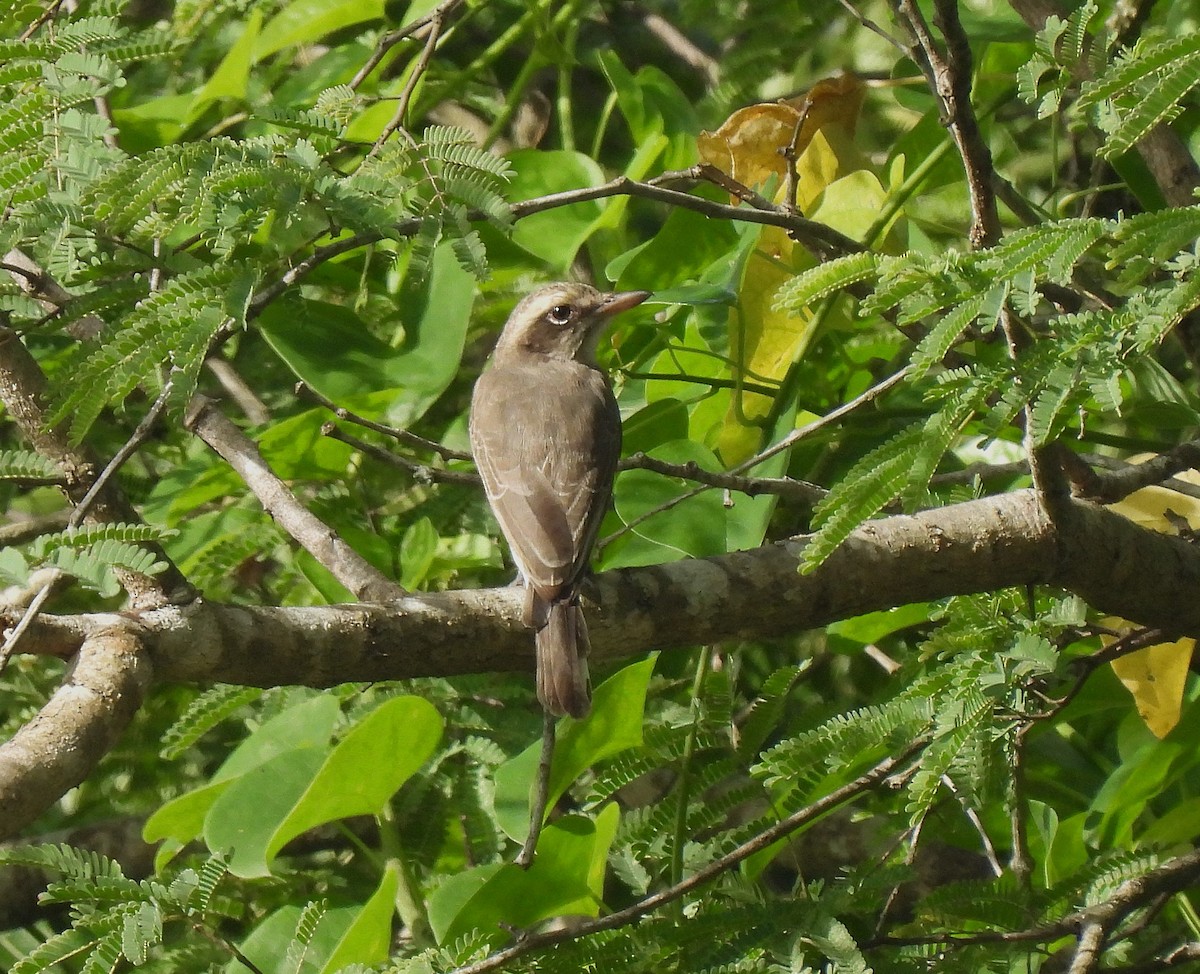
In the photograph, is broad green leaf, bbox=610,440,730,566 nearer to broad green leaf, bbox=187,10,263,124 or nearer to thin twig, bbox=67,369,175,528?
thin twig, bbox=67,369,175,528

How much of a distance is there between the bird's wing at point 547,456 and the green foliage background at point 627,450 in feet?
0.52

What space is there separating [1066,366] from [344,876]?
9.80ft

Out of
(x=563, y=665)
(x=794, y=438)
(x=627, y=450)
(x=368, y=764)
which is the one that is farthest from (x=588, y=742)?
(x=627, y=450)

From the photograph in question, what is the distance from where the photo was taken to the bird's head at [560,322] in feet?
16.3

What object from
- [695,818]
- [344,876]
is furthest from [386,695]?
[695,818]

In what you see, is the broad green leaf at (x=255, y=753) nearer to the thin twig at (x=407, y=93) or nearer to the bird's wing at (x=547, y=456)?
the bird's wing at (x=547, y=456)

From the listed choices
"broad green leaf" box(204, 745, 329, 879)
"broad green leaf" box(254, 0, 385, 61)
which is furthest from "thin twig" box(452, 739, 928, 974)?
"broad green leaf" box(254, 0, 385, 61)

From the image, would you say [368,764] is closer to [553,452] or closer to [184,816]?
[184,816]

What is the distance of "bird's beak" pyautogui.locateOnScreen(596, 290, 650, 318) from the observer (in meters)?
4.43

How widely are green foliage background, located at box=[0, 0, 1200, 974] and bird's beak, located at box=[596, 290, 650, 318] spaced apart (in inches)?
1.9

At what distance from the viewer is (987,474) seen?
3.79 metres

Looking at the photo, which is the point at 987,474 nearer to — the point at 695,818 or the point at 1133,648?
the point at 1133,648

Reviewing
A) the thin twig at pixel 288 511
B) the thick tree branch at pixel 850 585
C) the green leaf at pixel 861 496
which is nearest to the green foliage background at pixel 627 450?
the green leaf at pixel 861 496

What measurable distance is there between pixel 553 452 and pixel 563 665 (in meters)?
1.48
